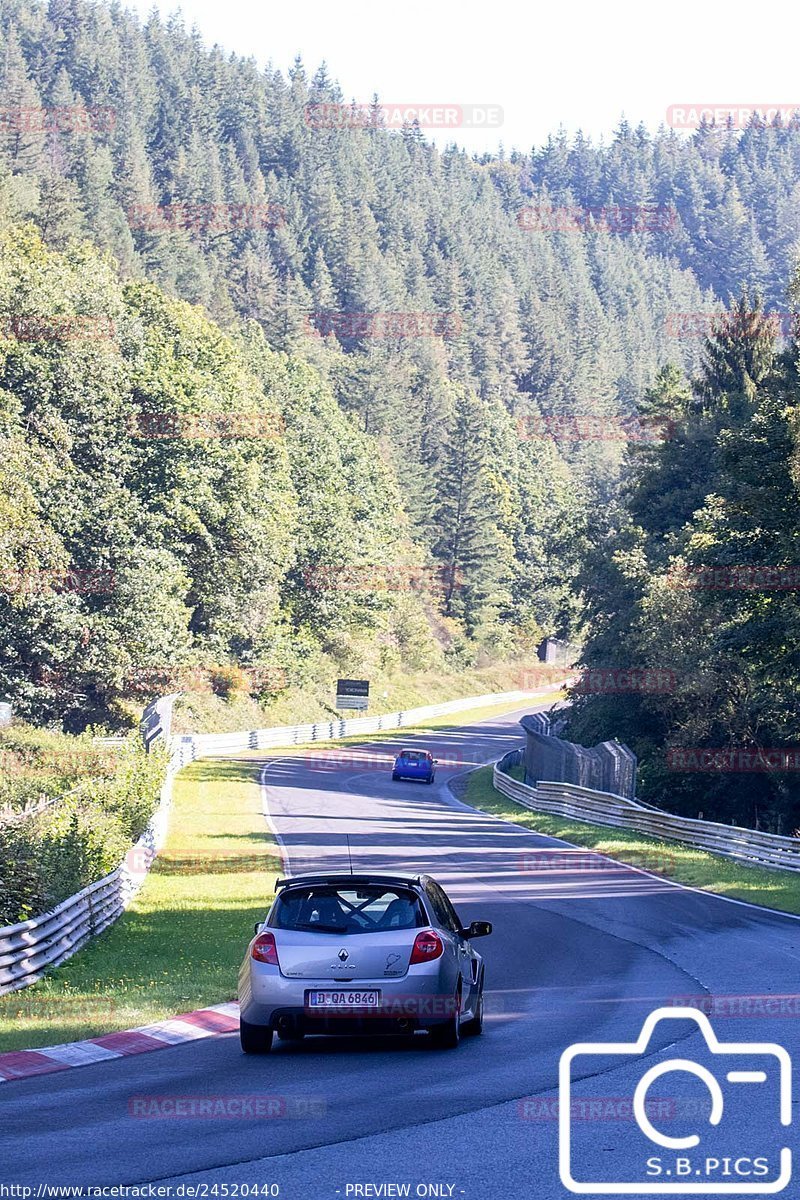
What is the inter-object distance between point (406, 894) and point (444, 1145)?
4.28 meters

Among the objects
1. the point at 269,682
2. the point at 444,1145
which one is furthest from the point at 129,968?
the point at 269,682

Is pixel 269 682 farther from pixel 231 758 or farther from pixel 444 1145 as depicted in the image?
pixel 444 1145

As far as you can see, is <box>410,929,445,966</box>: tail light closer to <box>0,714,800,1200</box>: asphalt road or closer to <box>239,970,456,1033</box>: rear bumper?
<box>239,970,456,1033</box>: rear bumper

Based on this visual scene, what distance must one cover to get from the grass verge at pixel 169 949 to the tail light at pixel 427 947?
121 inches

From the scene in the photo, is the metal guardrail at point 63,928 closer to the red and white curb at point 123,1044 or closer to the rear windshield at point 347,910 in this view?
the red and white curb at point 123,1044

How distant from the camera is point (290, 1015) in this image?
11766 millimetres

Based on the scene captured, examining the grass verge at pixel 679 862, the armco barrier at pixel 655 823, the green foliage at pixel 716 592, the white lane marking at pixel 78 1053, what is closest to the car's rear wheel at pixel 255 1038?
the white lane marking at pixel 78 1053

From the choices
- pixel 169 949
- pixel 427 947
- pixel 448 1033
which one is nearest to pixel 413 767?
pixel 169 949

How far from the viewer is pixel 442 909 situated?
1330 centimetres

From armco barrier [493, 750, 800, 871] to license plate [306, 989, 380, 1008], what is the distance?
A: 21301 millimetres

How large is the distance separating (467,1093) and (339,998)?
6.63 feet

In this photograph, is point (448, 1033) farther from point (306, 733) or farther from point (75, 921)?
point (306, 733)

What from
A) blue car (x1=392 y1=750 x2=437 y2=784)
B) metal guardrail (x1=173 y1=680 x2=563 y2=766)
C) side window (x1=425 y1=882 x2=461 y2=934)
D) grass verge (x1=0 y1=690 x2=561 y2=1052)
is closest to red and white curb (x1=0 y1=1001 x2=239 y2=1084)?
grass verge (x1=0 y1=690 x2=561 y2=1052)

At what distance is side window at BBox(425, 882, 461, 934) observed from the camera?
12.9 metres
